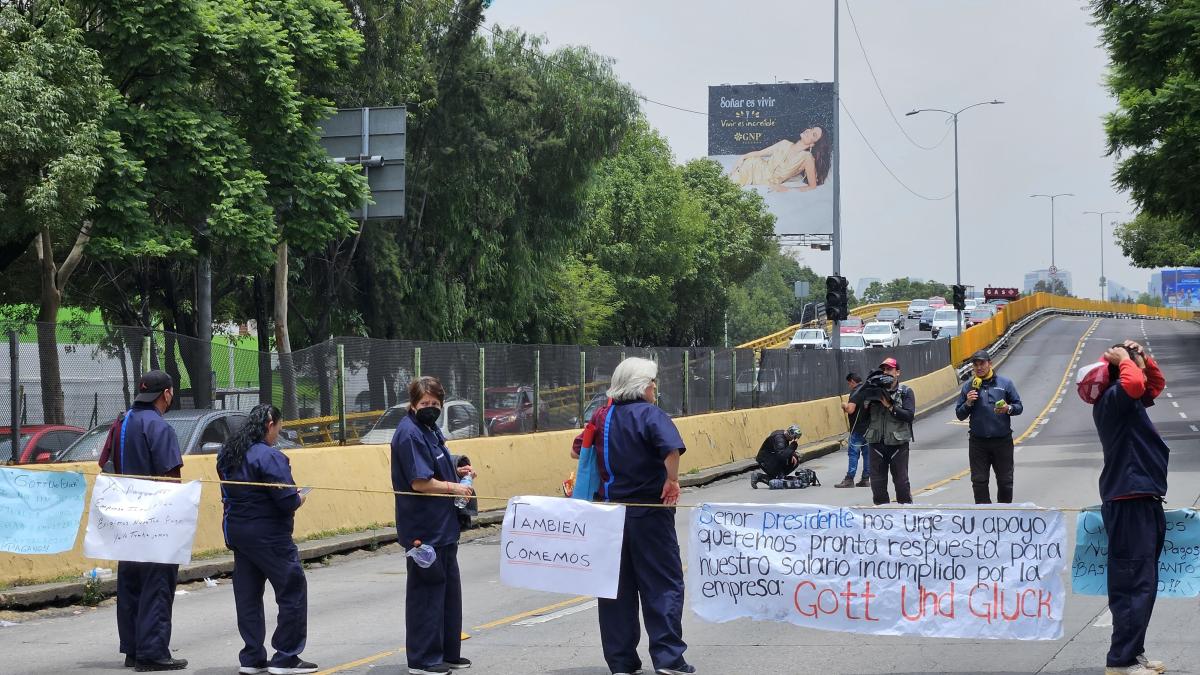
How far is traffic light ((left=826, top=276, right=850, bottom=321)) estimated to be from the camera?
3262 cm

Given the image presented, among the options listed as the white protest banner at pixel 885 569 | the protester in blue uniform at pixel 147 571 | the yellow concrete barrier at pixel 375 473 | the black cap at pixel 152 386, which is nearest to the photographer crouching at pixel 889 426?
the yellow concrete barrier at pixel 375 473

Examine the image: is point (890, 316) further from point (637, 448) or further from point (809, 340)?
point (637, 448)

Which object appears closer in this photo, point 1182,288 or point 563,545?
point 563,545

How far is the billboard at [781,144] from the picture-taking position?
123 m

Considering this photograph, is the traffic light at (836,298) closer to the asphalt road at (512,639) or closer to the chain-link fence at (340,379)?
the chain-link fence at (340,379)

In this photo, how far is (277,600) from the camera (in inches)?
325

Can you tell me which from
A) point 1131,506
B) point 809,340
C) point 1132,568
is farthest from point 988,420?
point 809,340

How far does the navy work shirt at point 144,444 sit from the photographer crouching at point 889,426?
831 centimetres

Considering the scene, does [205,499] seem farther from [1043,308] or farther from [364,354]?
[1043,308]

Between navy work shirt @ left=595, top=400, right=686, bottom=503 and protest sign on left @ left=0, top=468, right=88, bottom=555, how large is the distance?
4447mm

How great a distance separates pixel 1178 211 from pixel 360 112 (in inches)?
1000

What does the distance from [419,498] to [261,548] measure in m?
1.08

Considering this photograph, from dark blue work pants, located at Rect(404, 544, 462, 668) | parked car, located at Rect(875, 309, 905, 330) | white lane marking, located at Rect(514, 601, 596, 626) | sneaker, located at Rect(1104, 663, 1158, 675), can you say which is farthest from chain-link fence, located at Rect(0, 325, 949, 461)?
parked car, located at Rect(875, 309, 905, 330)

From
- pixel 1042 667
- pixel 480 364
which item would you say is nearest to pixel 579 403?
pixel 480 364
